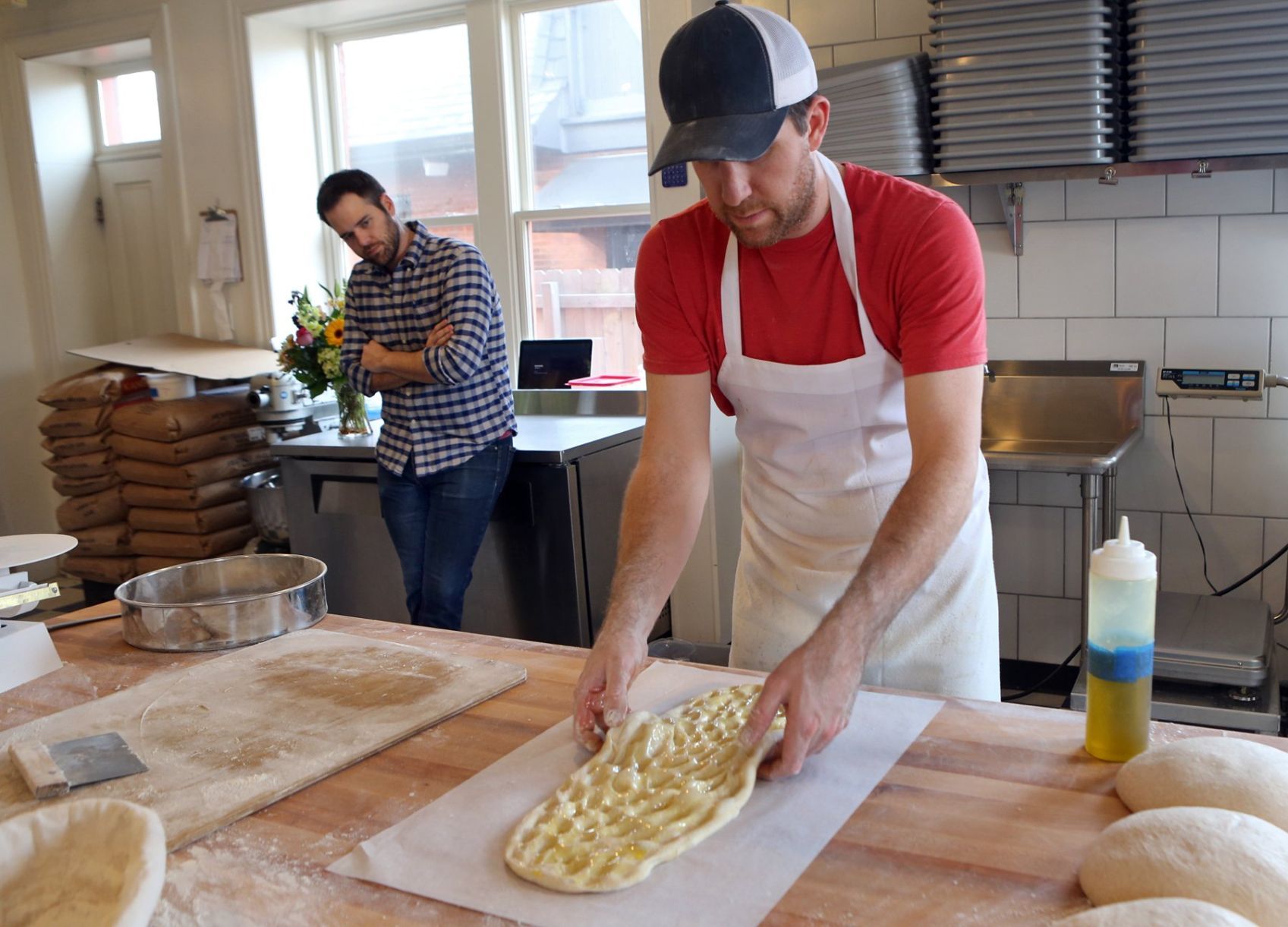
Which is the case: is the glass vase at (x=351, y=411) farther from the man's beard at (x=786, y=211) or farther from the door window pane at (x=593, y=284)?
the man's beard at (x=786, y=211)

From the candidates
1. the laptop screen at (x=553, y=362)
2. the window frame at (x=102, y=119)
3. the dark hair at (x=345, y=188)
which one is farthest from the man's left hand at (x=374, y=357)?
the window frame at (x=102, y=119)

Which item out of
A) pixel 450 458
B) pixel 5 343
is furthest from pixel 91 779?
pixel 5 343

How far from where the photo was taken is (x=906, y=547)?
1.24 m

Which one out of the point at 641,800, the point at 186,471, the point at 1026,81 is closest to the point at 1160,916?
the point at 641,800

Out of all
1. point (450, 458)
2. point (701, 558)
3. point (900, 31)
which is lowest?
point (701, 558)

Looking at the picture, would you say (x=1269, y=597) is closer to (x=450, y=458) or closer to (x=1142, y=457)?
(x=1142, y=457)

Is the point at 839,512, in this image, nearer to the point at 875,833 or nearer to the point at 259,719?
the point at 875,833

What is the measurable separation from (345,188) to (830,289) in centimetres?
166

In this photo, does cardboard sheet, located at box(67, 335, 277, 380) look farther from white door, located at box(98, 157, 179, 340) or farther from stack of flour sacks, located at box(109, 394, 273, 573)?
white door, located at box(98, 157, 179, 340)

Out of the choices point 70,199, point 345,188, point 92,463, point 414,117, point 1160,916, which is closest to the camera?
point 1160,916

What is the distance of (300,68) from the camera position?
14.7ft

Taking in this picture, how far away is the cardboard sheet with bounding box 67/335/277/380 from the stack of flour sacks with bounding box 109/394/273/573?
0.14m

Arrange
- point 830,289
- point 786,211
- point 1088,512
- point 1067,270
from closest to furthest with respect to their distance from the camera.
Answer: point 786,211
point 830,289
point 1088,512
point 1067,270

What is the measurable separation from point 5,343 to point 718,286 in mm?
4422
